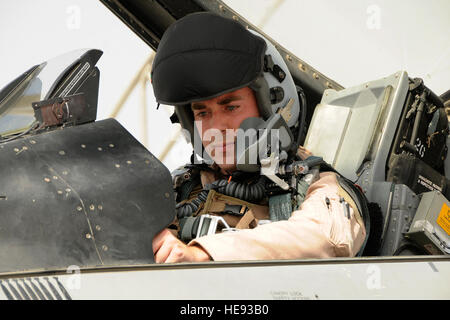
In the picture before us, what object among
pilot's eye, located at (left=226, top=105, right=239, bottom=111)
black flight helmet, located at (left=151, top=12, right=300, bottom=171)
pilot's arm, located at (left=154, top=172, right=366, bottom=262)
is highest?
black flight helmet, located at (left=151, top=12, right=300, bottom=171)

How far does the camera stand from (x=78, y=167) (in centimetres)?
136

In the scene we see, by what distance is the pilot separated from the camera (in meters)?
1.83

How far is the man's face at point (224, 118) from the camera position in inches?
79.1

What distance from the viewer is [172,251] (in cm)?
130

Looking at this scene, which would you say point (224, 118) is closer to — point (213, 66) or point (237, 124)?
point (237, 124)

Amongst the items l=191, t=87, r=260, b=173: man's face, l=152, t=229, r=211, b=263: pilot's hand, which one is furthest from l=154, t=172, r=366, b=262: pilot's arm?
A: l=191, t=87, r=260, b=173: man's face

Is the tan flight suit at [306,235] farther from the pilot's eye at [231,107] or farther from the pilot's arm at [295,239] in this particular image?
the pilot's eye at [231,107]

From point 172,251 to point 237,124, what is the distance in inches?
31.2

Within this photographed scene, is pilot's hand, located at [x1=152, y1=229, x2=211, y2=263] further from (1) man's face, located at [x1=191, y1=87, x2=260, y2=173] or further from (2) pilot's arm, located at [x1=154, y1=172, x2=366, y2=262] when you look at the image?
(1) man's face, located at [x1=191, y1=87, x2=260, y2=173]

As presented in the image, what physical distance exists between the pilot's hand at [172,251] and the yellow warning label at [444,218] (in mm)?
975

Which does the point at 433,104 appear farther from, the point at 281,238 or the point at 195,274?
the point at 195,274

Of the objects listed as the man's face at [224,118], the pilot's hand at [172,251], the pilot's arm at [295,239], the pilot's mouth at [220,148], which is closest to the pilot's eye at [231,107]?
the man's face at [224,118]
